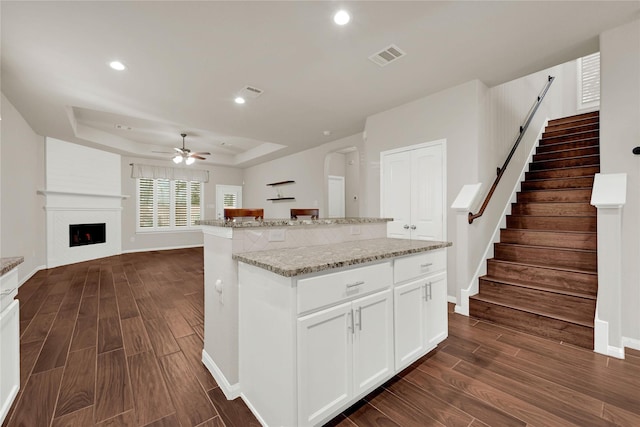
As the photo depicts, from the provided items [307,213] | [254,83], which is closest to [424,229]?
[307,213]

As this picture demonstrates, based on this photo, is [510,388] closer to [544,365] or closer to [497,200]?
[544,365]

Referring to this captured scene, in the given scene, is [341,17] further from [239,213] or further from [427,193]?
[427,193]

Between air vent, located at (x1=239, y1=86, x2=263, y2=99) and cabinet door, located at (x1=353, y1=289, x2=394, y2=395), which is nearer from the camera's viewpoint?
cabinet door, located at (x1=353, y1=289, x2=394, y2=395)

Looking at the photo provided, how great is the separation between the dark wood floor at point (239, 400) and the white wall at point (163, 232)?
4777 millimetres

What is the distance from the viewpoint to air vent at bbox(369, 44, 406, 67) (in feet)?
8.38

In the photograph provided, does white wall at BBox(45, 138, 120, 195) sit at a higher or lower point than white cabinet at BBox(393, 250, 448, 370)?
higher

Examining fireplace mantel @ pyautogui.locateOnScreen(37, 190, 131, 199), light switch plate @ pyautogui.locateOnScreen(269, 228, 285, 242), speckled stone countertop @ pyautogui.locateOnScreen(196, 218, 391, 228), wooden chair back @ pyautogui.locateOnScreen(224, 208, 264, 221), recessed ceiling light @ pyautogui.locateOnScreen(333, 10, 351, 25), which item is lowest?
light switch plate @ pyautogui.locateOnScreen(269, 228, 285, 242)

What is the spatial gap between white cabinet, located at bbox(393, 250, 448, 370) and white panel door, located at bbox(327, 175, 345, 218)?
5.18 metres

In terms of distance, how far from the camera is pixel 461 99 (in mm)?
3219

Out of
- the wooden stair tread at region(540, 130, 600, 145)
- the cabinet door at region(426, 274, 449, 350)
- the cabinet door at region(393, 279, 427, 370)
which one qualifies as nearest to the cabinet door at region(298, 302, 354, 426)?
the cabinet door at region(393, 279, 427, 370)

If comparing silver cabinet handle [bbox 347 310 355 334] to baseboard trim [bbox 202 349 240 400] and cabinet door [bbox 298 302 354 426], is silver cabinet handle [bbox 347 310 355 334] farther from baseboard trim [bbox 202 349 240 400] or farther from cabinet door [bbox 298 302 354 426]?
baseboard trim [bbox 202 349 240 400]

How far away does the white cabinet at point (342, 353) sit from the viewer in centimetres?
127

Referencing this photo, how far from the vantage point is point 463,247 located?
298 cm

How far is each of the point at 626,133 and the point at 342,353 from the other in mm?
2917
